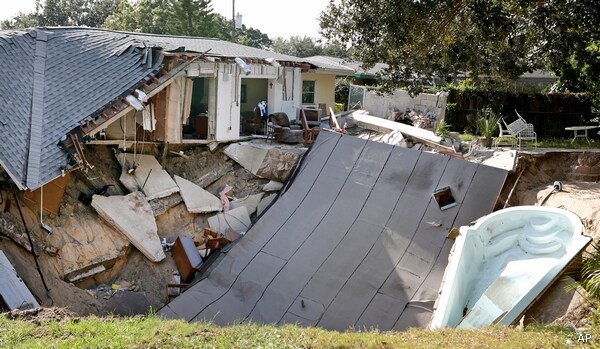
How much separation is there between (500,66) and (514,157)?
7130 mm

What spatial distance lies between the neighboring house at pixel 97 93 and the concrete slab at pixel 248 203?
2.40 m

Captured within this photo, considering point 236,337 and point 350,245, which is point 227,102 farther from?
point 236,337

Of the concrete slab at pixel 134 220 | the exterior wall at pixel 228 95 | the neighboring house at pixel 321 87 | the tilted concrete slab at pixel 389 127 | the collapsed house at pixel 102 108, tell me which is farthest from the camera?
the neighboring house at pixel 321 87

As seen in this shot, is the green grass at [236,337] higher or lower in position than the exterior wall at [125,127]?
lower

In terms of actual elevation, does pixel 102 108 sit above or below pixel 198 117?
above

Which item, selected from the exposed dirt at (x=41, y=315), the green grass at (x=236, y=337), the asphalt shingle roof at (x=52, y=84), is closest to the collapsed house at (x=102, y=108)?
the asphalt shingle roof at (x=52, y=84)

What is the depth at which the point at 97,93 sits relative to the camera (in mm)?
14398

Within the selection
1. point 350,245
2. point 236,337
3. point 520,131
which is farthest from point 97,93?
point 520,131

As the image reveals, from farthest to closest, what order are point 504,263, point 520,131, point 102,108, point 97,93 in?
point 520,131, point 97,93, point 102,108, point 504,263

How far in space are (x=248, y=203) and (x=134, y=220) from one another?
3200mm

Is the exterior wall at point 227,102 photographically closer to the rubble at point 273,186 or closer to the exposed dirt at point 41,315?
the rubble at point 273,186

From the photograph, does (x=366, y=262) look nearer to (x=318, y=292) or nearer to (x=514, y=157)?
(x=318, y=292)

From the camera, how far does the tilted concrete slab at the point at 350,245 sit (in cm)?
1114

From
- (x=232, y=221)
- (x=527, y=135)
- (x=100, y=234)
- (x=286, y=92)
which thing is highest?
(x=286, y=92)
